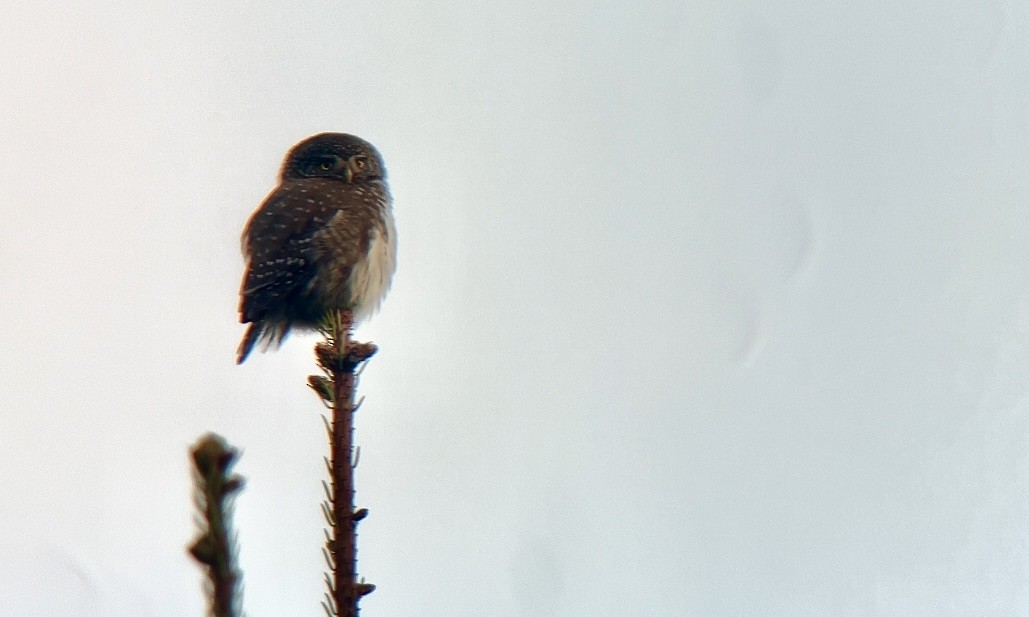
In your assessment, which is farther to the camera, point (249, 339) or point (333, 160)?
point (333, 160)

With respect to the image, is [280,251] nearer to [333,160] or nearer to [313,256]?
[313,256]

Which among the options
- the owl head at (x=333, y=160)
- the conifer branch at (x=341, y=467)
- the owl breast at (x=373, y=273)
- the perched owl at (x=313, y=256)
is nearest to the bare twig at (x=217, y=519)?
the conifer branch at (x=341, y=467)

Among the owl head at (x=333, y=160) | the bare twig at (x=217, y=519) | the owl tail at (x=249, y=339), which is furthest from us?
the owl head at (x=333, y=160)

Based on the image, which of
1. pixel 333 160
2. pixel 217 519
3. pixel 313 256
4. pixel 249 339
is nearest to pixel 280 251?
pixel 313 256

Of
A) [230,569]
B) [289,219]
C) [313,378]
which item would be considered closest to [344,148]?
[289,219]

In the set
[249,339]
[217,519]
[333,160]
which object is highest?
[333,160]

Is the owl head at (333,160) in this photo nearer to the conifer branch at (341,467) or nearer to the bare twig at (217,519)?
the conifer branch at (341,467)

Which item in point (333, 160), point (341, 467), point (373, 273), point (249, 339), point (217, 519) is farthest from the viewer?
point (333, 160)
